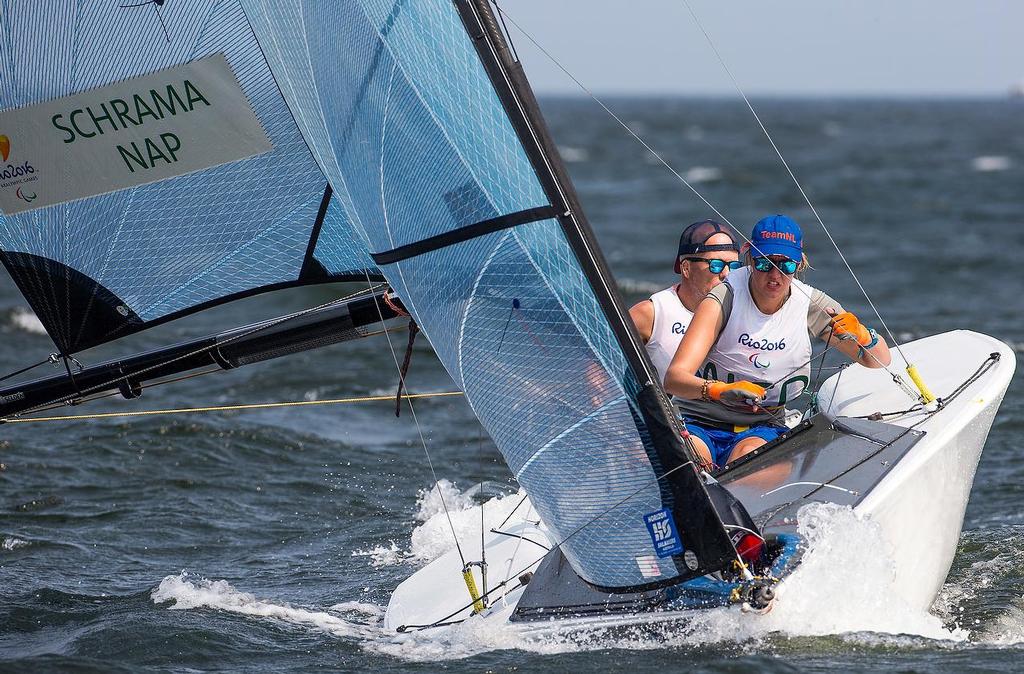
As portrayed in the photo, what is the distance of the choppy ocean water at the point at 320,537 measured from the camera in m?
3.81

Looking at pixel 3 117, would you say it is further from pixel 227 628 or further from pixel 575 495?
pixel 575 495

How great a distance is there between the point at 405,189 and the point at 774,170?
26.0 metres

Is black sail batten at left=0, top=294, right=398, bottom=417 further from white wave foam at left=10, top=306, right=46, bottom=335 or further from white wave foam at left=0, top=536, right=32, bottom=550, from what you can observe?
white wave foam at left=10, top=306, right=46, bottom=335

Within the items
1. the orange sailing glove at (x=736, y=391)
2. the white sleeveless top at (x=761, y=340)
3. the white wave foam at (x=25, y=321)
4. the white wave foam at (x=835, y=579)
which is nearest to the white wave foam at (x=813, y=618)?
the white wave foam at (x=835, y=579)

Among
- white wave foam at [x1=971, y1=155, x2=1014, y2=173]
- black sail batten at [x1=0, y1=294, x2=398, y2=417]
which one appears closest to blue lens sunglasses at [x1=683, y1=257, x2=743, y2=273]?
black sail batten at [x1=0, y1=294, x2=398, y2=417]

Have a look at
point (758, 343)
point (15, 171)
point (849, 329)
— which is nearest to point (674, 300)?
point (758, 343)

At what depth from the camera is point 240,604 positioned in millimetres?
4641

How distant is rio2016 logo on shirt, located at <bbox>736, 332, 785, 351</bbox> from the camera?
14.6 ft

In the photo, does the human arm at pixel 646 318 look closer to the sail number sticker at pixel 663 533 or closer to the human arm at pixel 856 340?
the human arm at pixel 856 340

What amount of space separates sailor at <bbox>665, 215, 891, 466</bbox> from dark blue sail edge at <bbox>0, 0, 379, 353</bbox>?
4.27 ft

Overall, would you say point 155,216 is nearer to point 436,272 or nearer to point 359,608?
point 436,272

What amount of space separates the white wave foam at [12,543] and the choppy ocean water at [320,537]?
0.01 meters

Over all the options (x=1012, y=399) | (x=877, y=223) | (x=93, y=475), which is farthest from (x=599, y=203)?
(x=93, y=475)

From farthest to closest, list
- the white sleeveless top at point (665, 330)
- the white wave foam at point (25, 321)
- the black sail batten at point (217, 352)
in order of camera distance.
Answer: the white wave foam at point (25, 321)
the white sleeveless top at point (665, 330)
the black sail batten at point (217, 352)
